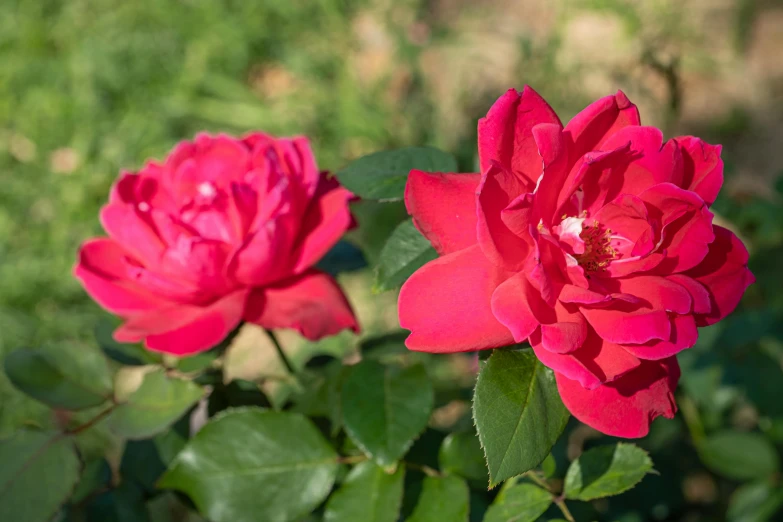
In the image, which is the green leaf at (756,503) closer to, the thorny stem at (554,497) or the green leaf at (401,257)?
the thorny stem at (554,497)

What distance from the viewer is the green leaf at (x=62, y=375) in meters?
0.79

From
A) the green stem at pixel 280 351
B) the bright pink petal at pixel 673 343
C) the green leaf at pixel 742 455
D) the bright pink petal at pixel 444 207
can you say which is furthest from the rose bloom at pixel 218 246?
the green leaf at pixel 742 455

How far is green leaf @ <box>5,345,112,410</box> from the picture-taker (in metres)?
0.79

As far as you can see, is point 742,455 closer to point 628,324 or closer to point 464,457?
→ point 464,457

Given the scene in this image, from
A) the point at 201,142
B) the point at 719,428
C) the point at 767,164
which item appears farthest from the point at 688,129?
the point at 201,142

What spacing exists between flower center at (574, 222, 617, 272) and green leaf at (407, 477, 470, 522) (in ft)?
0.80

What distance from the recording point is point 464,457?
72 centimetres

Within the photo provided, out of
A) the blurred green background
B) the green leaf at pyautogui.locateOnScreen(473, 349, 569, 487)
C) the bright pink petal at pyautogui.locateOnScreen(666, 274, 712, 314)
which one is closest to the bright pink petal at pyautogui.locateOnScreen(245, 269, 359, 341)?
the green leaf at pyautogui.locateOnScreen(473, 349, 569, 487)

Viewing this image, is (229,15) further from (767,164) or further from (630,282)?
(630,282)

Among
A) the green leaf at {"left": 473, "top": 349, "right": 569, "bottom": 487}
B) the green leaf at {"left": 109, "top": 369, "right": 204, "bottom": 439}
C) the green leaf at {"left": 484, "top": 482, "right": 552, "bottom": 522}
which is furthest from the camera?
the green leaf at {"left": 109, "top": 369, "right": 204, "bottom": 439}

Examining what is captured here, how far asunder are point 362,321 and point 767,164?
4.98 feet

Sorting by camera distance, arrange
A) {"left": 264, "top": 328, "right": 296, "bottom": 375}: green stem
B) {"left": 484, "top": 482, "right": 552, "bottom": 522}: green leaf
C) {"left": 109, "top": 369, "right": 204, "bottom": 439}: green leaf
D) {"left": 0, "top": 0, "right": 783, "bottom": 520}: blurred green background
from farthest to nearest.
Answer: {"left": 0, "top": 0, "right": 783, "bottom": 520}: blurred green background
{"left": 264, "top": 328, "right": 296, "bottom": 375}: green stem
{"left": 109, "top": 369, "right": 204, "bottom": 439}: green leaf
{"left": 484, "top": 482, "right": 552, "bottom": 522}: green leaf

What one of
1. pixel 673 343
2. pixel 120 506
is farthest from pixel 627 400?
pixel 120 506

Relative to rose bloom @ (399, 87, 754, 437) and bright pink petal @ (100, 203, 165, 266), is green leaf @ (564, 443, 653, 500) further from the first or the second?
bright pink petal @ (100, 203, 165, 266)
